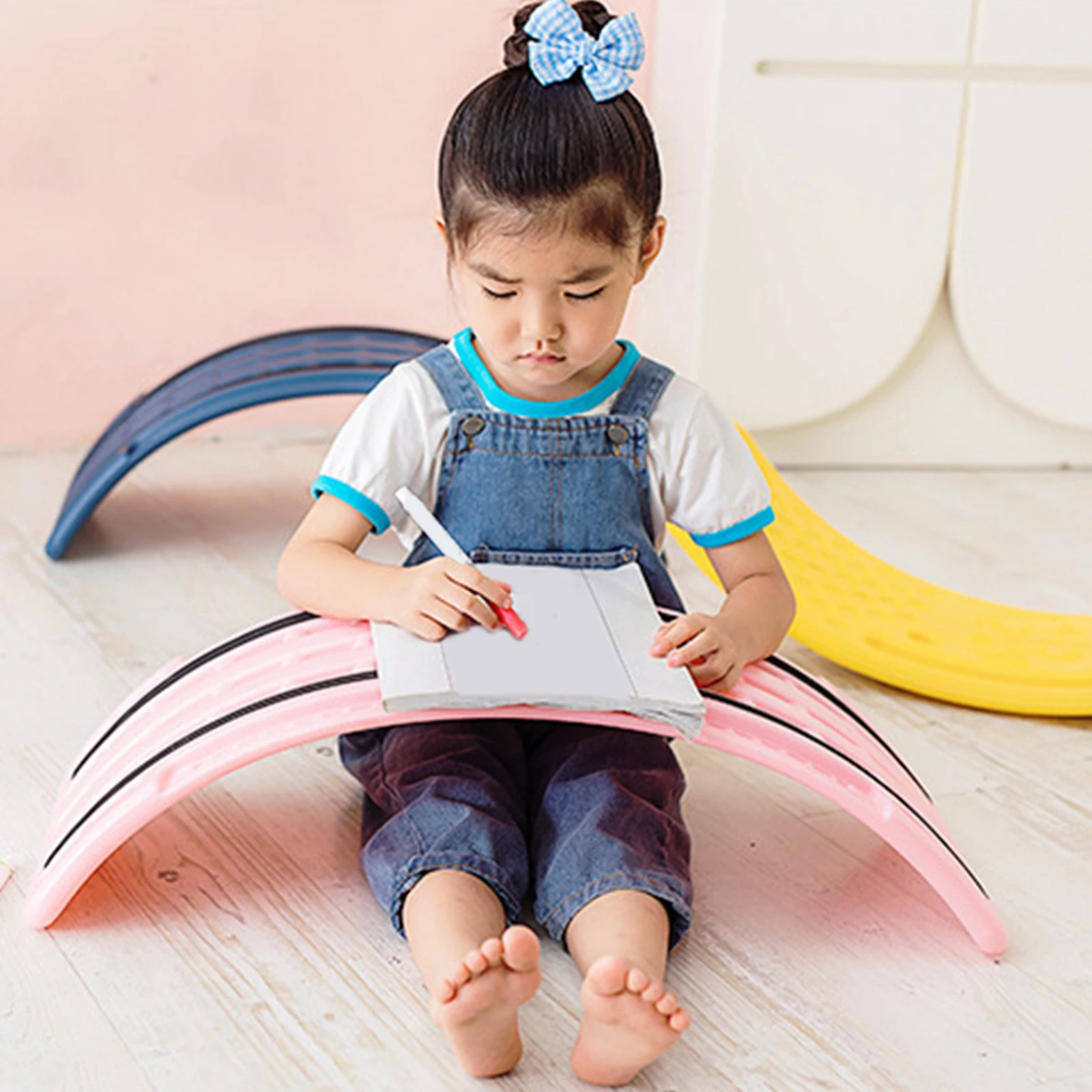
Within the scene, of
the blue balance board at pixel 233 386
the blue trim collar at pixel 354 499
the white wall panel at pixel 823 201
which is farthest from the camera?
the white wall panel at pixel 823 201

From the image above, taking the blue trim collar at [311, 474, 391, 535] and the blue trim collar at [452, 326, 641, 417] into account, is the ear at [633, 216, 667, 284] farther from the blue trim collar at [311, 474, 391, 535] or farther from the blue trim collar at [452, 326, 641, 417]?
the blue trim collar at [311, 474, 391, 535]

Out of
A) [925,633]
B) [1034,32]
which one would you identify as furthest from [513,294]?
[1034,32]

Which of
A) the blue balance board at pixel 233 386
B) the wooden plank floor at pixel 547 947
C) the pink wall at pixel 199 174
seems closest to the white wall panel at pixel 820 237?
the pink wall at pixel 199 174

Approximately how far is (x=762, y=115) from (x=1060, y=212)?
0.55 m

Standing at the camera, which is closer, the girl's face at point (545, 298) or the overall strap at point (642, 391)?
the girl's face at point (545, 298)

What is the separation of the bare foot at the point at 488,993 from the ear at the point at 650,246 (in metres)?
0.55

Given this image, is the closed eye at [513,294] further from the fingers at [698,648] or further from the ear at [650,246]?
the fingers at [698,648]

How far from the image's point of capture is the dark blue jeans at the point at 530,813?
1206 millimetres

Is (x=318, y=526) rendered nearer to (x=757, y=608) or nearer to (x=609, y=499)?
(x=609, y=499)

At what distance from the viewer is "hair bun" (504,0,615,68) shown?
4.01ft

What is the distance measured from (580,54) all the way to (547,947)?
2.32 ft

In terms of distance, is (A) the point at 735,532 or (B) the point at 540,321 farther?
(A) the point at 735,532

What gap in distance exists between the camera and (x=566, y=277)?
1.20m

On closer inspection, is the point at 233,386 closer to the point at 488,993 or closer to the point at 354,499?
the point at 354,499
